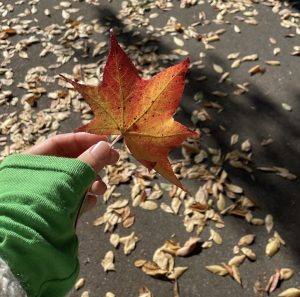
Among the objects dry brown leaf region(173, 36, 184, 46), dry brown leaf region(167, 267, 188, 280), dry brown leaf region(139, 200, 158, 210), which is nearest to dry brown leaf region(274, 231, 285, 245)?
dry brown leaf region(167, 267, 188, 280)

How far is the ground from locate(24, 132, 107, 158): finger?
1376mm

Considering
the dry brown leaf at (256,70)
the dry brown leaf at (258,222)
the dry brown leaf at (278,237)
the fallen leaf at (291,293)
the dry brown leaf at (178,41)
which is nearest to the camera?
the fallen leaf at (291,293)

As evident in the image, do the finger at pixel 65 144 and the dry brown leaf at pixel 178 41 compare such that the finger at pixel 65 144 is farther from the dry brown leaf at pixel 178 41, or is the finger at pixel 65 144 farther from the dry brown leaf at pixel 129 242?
the dry brown leaf at pixel 178 41

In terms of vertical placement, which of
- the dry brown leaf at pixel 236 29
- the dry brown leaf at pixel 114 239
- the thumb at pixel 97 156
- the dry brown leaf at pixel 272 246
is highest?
the thumb at pixel 97 156

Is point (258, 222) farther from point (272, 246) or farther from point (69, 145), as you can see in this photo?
point (69, 145)

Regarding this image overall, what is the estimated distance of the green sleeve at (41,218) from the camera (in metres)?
0.90

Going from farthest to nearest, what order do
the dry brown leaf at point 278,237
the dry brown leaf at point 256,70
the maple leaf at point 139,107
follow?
the dry brown leaf at point 256,70, the dry brown leaf at point 278,237, the maple leaf at point 139,107

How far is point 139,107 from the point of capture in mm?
910

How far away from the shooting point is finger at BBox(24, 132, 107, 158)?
1.21 metres

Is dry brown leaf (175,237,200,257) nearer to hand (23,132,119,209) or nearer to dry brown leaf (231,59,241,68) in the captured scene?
hand (23,132,119,209)

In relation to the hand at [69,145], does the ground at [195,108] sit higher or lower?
lower

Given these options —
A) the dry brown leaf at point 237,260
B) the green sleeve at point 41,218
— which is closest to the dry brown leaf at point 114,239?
the dry brown leaf at point 237,260

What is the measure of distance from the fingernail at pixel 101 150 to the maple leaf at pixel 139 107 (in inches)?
4.2

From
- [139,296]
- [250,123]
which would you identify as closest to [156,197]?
[139,296]
